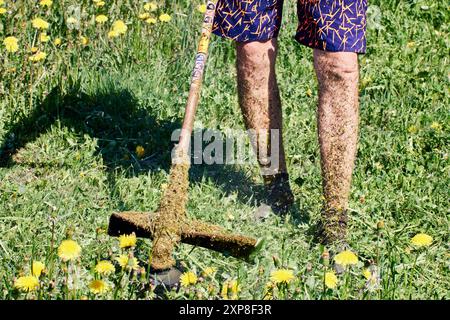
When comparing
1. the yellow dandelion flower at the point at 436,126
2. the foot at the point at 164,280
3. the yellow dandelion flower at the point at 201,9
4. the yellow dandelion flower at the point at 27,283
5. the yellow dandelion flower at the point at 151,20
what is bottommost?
the foot at the point at 164,280

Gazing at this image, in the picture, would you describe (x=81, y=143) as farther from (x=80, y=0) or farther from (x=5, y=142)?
(x=80, y=0)

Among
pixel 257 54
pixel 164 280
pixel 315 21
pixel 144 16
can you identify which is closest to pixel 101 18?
pixel 144 16

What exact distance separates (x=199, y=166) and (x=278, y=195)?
1.56ft

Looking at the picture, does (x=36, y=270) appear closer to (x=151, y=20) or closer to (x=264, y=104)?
(x=264, y=104)

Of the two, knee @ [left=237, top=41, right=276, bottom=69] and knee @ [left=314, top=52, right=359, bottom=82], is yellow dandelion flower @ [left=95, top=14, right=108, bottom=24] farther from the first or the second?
knee @ [left=314, top=52, right=359, bottom=82]

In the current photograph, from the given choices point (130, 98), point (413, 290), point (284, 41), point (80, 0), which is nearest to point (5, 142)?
point (130, 98)

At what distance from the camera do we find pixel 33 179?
3918 mm

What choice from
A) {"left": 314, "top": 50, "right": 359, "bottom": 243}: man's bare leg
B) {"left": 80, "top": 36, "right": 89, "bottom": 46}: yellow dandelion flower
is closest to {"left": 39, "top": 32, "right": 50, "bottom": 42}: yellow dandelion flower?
{"left": 80, "top": 36, "right": 89, "bottom": 46}: yellow dandelion flower

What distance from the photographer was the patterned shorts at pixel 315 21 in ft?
11.1

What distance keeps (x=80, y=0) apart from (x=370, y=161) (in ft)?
5.96

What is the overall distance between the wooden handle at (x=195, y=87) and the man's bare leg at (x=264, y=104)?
307mm

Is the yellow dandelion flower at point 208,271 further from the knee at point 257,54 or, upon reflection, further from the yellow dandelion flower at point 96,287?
the knee at point 257,54

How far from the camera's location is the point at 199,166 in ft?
13.6

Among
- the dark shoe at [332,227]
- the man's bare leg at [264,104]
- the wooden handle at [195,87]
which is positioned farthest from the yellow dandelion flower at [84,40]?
the dark shoe at [332,227]
